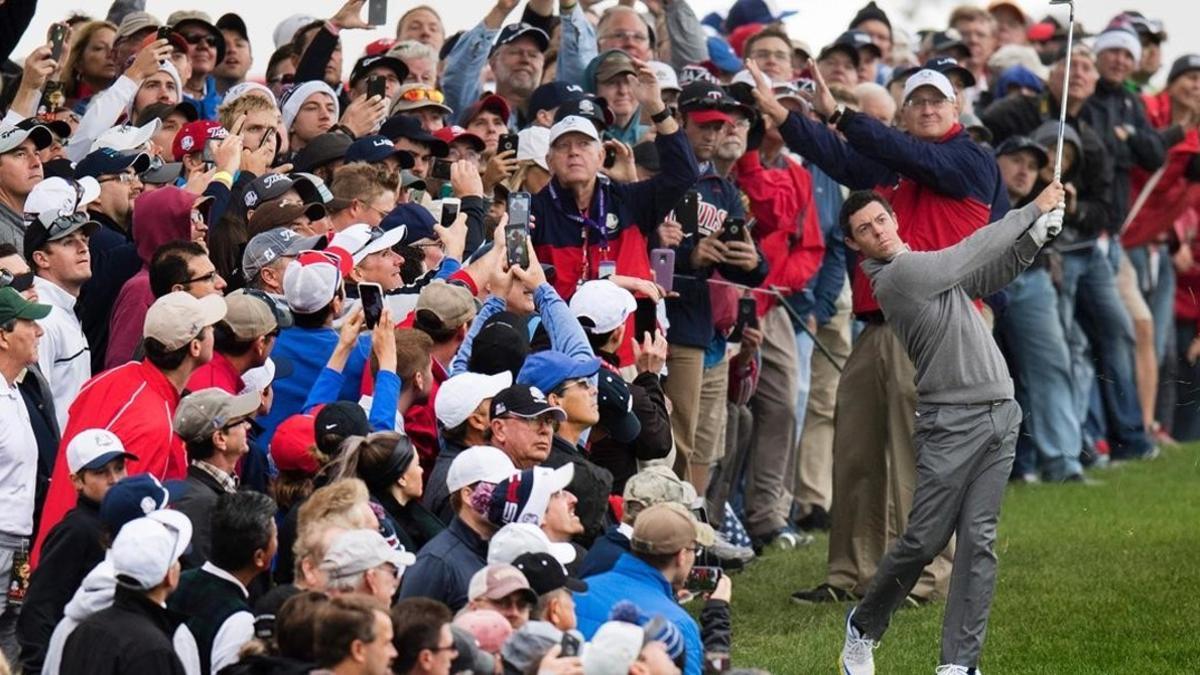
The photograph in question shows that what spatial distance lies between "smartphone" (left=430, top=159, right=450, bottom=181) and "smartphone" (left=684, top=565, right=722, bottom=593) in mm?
5012

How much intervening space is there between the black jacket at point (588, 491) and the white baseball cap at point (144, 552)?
207 centimetres

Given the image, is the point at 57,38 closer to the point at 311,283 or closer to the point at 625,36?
the point at 625,36

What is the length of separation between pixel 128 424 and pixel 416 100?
198 inches

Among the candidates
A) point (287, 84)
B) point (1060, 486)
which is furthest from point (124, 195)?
point (1060, 486)

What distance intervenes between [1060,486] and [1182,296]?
17.6 ft

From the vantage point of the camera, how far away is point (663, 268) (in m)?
13.4

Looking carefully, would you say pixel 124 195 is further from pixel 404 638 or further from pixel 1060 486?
pixel 1060 486

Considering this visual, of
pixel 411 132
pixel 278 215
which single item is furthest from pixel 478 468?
pixel 411 132

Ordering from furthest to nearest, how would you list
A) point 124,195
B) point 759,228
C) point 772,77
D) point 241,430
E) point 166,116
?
point 772,77 < point 759,228 < point 166,116 < point 124,195 < point 241,430

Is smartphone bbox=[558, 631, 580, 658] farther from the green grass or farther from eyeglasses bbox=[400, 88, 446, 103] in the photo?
eyeglasses bbox=[400, 88, 446, 103]

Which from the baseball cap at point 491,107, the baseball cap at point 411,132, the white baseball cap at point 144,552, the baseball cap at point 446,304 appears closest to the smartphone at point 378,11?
the baseball cap at point 491,107

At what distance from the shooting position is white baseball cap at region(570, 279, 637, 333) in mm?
11352

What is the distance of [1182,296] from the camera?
2342 cm

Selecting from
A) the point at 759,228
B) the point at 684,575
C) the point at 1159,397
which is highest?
the point at 684,575
